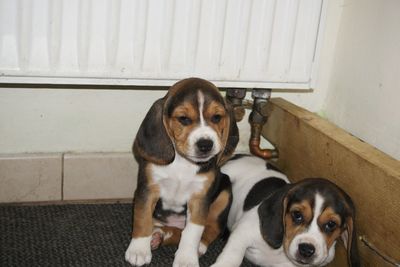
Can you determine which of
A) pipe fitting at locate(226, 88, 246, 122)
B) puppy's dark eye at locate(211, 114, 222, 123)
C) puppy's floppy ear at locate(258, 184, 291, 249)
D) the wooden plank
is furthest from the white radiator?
puppy's floppy ear at locate(258, 184, 291, 249)

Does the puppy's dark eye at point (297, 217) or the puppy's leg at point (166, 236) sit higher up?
the puppy's dark eye at point (297, 217)

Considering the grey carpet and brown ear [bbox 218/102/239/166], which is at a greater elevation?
brown ear [bbox 218/102/239/166]

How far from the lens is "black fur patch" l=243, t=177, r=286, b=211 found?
216 cm

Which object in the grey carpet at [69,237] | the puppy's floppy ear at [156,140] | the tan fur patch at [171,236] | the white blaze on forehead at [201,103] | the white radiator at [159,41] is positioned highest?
the white radiator at [159,41]

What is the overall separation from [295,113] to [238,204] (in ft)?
1.69

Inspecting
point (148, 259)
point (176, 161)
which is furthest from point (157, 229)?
point (176, 161)

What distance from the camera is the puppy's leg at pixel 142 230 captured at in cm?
194

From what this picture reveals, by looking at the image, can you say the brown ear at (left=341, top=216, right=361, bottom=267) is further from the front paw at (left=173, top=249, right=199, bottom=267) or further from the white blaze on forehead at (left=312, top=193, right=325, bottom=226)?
the front paw at (left=173, top=249, right=199, bottom=267)

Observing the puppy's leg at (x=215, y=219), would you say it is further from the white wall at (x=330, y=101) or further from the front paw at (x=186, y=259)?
the white wall at (x=330, y=101)

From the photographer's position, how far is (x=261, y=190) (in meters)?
2.20

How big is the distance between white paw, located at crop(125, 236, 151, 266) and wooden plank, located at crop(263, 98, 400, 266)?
761mm

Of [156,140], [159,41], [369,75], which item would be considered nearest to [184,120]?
[156,140]

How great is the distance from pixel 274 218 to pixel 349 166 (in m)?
0.37

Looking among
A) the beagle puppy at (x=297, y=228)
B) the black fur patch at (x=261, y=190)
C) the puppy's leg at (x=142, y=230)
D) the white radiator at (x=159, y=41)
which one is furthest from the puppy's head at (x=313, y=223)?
the white radiator at (x=159, y=41)
